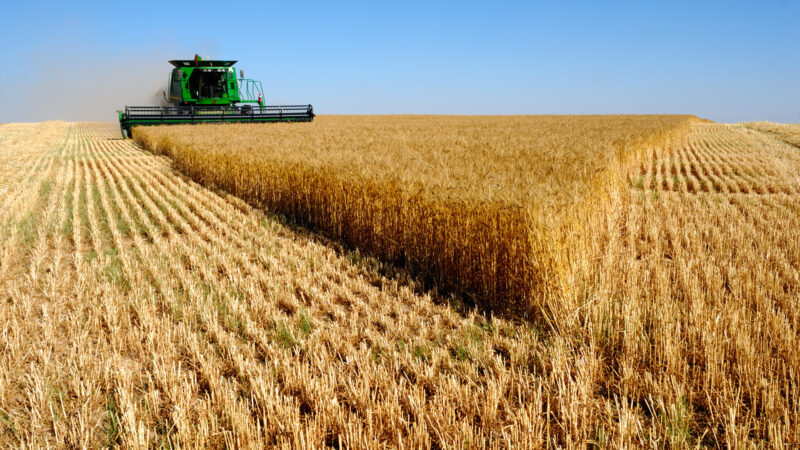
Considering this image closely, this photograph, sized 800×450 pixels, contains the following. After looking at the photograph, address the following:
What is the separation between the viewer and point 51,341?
137 inches

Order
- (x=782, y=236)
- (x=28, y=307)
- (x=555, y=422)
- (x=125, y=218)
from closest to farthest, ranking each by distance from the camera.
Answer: (x=555, y=422) → (x=28, y=307) → (x=782, y=236) → (x=125, y=218)

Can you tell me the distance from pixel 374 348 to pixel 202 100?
19.4m

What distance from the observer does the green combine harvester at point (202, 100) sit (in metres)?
19.7

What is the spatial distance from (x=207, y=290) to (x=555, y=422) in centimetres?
331

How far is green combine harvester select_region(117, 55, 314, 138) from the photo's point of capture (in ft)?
64.7

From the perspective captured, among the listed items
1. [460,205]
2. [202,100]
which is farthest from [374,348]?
[202,100]

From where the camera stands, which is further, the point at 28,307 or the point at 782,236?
the point at 782,236

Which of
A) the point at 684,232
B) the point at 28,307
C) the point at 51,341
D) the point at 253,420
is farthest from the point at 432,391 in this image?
the point at 684,232

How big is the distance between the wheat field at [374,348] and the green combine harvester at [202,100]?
14.7 metres

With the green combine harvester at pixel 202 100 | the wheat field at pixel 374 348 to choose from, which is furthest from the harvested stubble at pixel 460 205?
the green combine harvester at pixel 202 100

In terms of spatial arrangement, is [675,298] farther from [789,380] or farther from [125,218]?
[125,218]

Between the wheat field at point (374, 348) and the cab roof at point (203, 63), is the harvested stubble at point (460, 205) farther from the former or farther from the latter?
the cab roof at point (203, 63)

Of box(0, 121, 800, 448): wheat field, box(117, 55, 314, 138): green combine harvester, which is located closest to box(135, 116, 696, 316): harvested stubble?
box(0, 121, 800, 448): wheat field

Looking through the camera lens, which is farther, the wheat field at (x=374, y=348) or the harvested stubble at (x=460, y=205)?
the harvested stubble at (x=460, y=205)
